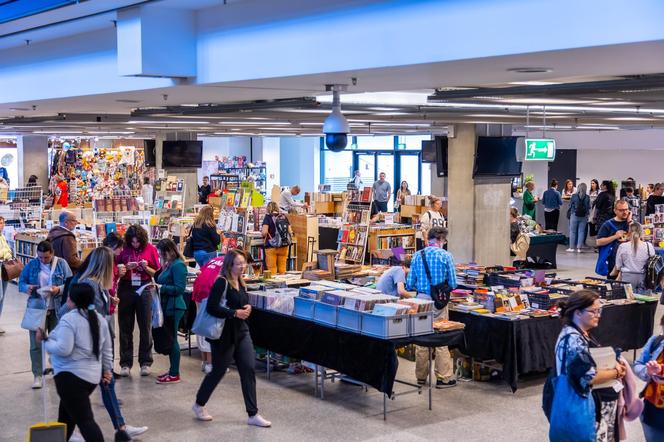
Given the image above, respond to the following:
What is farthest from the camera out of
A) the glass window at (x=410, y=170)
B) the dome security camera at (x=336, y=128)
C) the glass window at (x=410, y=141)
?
the glass window at (x=410, y=170)

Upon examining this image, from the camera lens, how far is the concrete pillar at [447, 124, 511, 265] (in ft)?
51.5

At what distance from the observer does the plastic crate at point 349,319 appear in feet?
25.5

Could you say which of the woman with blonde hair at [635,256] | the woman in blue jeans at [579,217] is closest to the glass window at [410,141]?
the woman in blue jeans at [579,217]

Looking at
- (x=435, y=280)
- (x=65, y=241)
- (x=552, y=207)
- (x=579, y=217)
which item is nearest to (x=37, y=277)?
(x=65, y=241)

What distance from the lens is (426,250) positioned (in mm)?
8477

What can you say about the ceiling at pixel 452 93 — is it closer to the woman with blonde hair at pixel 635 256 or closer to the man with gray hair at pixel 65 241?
the man with gray hair at pixel 65 241

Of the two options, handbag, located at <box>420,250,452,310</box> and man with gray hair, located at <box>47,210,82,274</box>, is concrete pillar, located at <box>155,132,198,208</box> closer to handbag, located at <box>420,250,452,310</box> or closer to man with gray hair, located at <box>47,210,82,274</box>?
man with gray hair, located at <box>47,210,82,274</box>

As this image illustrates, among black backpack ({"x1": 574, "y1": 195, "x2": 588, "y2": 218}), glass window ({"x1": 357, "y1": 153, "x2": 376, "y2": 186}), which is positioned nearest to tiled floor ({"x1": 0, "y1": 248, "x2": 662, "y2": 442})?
black backpack ({"x1": 574, "y1": 195, "x2": 588, "y2": 218})

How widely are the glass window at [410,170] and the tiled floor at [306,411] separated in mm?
27609

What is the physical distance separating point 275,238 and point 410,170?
22893 mm

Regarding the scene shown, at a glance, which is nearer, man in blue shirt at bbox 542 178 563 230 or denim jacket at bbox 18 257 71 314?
denim jacket at bbox 18 257 71 314

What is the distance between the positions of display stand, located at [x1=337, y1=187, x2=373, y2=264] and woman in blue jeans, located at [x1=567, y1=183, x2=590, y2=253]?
6.30 meters

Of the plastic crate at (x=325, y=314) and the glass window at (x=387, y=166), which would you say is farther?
the glass window at (x=387, y=166)

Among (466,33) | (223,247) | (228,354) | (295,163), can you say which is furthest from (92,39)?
(295,163)
